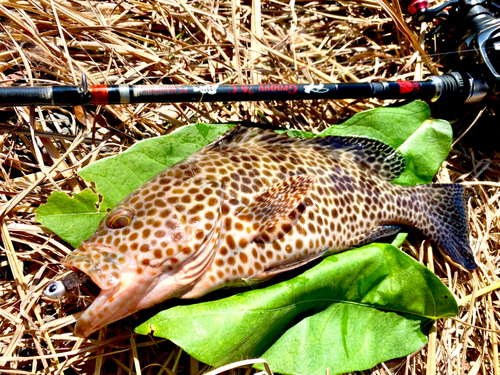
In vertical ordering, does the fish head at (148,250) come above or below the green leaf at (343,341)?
above

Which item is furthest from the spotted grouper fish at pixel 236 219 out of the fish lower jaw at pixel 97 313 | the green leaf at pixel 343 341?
the green leaf at pixel 343 341

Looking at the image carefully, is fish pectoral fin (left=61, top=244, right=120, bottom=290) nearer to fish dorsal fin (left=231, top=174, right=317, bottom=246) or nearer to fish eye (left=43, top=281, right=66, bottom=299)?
fish eye (left=43, top=281, right=66, bottom=299)

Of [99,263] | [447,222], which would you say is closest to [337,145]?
[447,222]

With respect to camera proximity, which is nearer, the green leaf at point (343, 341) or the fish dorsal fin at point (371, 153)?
the green leaf at point (343, 341)

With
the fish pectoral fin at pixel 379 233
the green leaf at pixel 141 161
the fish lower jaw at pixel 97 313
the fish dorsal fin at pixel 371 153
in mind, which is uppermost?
the green leaf at pixel 141 161

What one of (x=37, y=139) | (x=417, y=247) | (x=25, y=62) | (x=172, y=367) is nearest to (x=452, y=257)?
(x=417, y=247)

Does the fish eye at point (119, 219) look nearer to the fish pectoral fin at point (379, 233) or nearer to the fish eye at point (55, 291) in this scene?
the fish eye at point (55, 291)

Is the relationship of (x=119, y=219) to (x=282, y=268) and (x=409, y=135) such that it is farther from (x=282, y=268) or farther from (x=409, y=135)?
(x=409, y=135)
